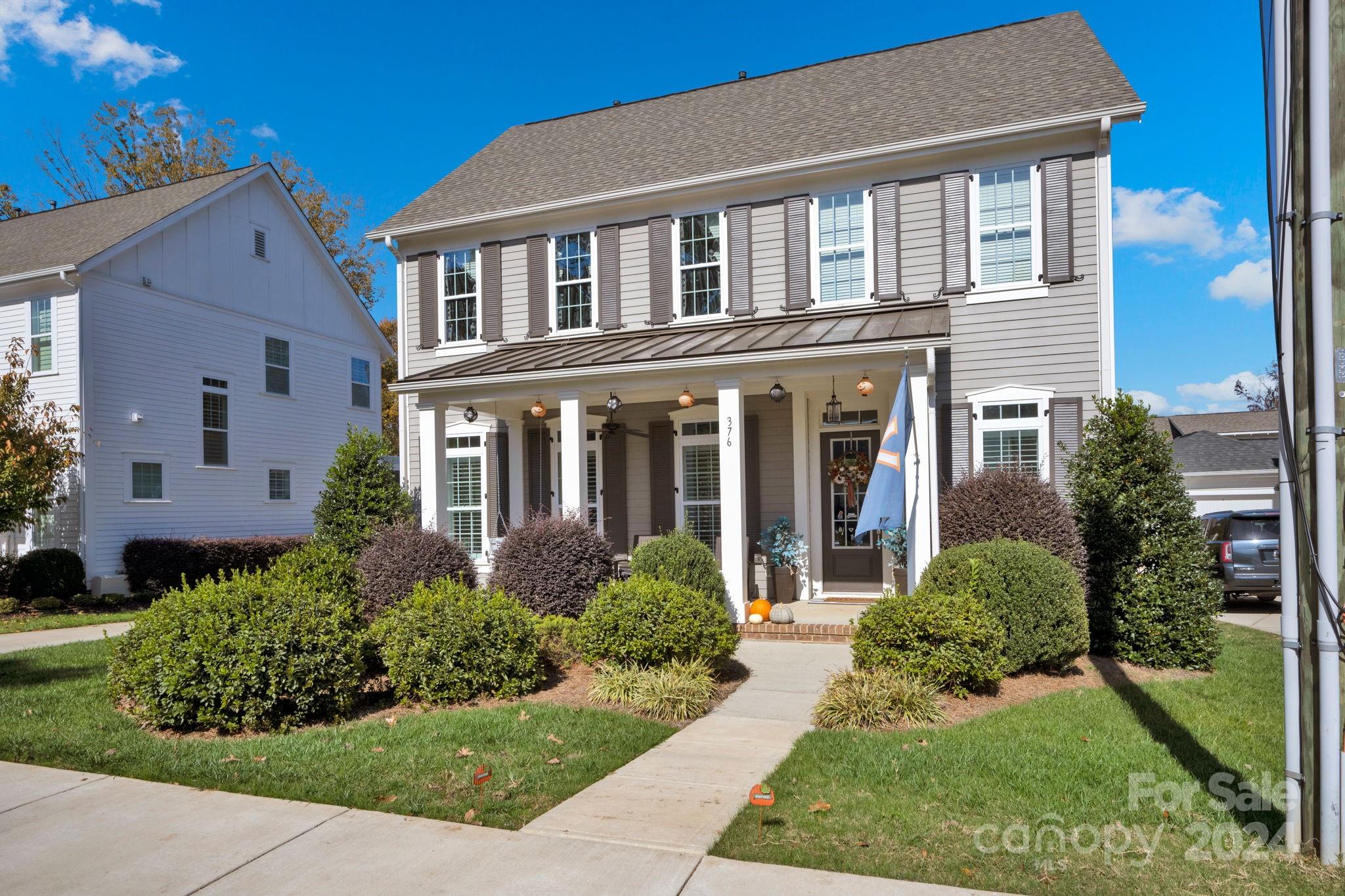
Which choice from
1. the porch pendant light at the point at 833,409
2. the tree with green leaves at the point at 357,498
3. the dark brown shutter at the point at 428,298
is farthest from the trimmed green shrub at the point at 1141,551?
the dark brown shutter at the point at 428,298

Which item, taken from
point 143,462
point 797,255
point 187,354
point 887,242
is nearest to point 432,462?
point 797,255

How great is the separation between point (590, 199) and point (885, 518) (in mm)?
6730

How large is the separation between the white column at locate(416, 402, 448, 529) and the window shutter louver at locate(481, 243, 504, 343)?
2094 mm

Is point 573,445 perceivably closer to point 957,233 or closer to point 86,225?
point 957,233

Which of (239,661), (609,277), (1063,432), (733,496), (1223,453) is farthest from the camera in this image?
(1223,453)

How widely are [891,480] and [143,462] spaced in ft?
46.7

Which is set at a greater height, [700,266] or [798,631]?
[700,266]

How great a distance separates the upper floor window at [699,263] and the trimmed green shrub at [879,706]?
7199 millimetres

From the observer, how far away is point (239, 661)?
614 cm

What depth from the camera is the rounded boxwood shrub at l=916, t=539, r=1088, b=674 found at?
7.44 meters

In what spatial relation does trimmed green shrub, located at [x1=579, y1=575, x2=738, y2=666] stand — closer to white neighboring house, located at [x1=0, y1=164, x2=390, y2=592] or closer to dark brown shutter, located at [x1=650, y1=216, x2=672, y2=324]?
dark brown shutter, located at [x1=650, y1=216, x2=672, y2=324]

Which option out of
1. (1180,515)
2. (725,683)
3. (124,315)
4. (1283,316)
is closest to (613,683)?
(725,683)

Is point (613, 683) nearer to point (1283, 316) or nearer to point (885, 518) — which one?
point (885, 518)

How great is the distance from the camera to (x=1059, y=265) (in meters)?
10.7
